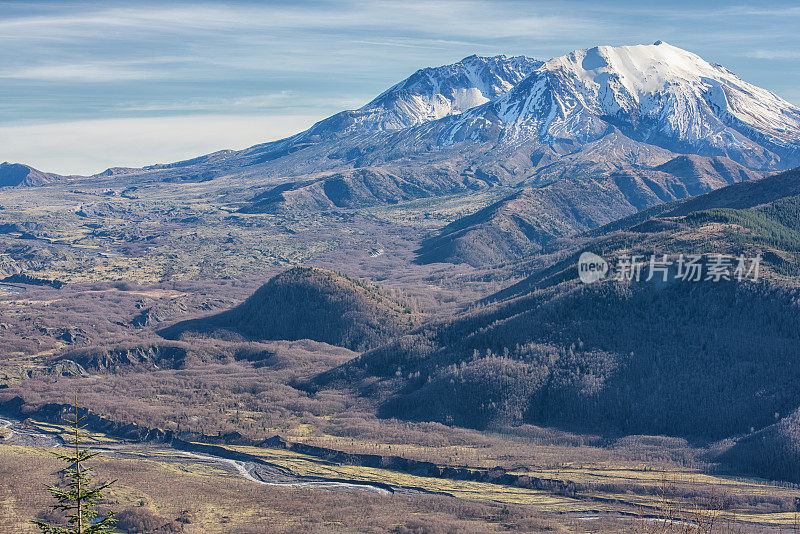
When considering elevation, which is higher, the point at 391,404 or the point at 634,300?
the point at 634,300

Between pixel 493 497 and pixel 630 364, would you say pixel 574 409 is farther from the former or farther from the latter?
pixel 493 497

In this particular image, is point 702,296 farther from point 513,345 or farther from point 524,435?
point 524,435

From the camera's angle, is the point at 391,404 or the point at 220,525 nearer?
the point at 220,525

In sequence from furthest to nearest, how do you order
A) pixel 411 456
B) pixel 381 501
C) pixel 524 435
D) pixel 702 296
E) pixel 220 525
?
pixel 702 296, pixel 524 435, pixel 411 456, pixel 381 501, pixel 220 525

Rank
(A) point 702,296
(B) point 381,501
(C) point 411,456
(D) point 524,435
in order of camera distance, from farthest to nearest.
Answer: (A) point 702,296 < (D) point 524,435 < (C) point 411,456 < (B) point 381,501

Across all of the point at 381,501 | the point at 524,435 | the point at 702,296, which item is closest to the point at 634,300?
the point at 702,296

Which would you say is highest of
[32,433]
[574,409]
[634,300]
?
[634,300]

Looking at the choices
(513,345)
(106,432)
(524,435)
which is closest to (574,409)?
(524,435)

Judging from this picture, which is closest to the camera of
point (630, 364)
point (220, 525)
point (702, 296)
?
point (220, 525)

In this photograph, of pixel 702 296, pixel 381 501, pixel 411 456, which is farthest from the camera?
pixel 702 296
